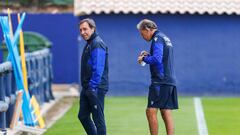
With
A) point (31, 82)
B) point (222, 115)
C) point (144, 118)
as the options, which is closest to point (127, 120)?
point (144, 118)

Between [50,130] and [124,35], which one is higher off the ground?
[124,35]

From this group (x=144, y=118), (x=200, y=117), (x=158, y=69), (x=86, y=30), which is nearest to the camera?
(x=86, y=30)

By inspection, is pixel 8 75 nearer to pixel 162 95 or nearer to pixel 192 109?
pixel 162 95

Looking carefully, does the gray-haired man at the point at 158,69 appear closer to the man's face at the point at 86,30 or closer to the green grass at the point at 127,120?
the man's face at the point at 86,30

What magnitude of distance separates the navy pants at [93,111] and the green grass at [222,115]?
2897 mm

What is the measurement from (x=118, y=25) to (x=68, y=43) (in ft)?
12.5

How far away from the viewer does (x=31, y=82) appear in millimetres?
16750

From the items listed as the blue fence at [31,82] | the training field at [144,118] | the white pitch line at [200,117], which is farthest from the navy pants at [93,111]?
the white pitch line at [200,117]

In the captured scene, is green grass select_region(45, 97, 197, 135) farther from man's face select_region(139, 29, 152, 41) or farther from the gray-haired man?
man's face select_region(139, 29, 152, 41)

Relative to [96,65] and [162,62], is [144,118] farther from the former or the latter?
[96,65]

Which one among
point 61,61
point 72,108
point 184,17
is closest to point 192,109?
point 72,108

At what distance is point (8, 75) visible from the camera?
14094 millimetres

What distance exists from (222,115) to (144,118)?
1651 mm

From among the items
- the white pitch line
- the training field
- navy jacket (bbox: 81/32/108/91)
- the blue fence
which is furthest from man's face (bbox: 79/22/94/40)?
the white pitch line
